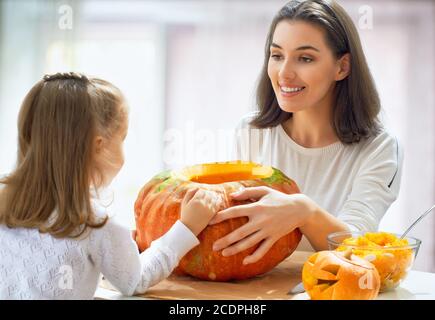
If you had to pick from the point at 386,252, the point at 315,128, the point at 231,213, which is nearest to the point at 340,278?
→ the point at 386,252

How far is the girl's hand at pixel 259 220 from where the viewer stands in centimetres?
104

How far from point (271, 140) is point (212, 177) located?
1.58ft

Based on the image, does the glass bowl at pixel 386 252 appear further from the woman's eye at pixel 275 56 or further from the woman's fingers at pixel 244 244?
the woman's eye at pixel 275 56

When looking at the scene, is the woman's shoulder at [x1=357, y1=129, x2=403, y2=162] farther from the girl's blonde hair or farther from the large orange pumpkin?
the girl's blonde hair

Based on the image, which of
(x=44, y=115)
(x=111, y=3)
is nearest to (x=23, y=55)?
(x=111, y=3)

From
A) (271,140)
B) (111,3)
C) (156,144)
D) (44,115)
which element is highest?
(111,3)

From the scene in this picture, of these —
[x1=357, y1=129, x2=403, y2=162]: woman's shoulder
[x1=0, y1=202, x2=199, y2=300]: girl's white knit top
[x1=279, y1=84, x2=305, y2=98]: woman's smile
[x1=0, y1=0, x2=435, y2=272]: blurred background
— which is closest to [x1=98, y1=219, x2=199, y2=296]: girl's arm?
[x1=0, y1=202, x2=199, y2=300]: girl's white knit top

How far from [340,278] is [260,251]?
0.21 meters

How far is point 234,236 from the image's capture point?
1.04 metres

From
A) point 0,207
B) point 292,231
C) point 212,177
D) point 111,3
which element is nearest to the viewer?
point 0,207

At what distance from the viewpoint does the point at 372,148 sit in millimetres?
1524

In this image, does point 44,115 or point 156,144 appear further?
point 156,144

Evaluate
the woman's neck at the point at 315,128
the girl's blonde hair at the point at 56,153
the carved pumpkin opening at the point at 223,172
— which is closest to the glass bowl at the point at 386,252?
the carved pumpkin opening at the point at 223,172
